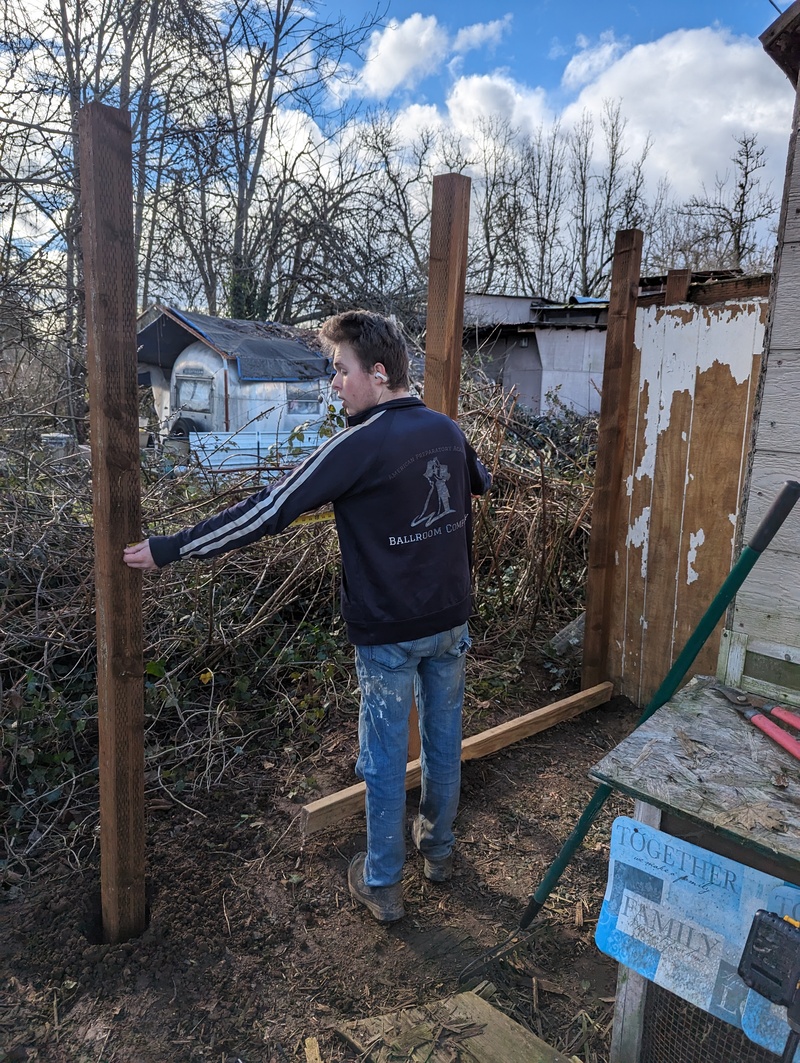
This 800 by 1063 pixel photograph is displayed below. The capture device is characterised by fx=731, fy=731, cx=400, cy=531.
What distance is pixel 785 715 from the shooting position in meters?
1.79

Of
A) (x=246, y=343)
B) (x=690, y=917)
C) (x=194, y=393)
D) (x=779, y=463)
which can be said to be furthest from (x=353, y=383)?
(x=194, y=393)

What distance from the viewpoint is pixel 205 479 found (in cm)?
454

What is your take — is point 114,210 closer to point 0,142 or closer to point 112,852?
point 112,852

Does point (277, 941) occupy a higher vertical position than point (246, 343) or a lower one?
lower

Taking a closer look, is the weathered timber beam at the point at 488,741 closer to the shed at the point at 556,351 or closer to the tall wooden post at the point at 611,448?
the tall wooden post at the point at 611,448

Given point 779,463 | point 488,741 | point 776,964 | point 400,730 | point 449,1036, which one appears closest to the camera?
point 776,964

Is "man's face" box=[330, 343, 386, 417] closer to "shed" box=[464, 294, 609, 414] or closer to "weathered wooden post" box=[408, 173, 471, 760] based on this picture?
"weathered wooden post" box=[408, 173, 471, 760]

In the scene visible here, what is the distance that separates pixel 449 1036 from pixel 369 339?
2119 millimetres

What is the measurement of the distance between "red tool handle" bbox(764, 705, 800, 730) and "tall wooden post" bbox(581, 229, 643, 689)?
7.27 ft

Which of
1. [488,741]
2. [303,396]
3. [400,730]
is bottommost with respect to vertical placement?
[488,741]

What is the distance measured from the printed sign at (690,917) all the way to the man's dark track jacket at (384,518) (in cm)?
104

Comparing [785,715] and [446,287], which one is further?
[446,287]

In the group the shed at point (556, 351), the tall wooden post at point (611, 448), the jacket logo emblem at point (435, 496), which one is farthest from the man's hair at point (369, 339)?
the shed at point (556, 351)

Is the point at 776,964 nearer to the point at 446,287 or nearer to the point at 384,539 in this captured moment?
the point at 384,539
